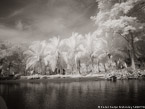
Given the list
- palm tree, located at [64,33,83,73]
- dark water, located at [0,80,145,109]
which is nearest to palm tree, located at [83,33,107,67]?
palm tree, located at [64,33,83,73]

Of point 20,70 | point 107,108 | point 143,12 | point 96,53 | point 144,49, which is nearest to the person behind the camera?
point 107,108

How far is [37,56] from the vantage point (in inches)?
1731

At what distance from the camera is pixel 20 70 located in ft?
166

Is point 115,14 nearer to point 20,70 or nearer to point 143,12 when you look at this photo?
point 143,12

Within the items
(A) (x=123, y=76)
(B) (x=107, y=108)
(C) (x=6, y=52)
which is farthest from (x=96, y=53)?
(C) (x=6, y=52)

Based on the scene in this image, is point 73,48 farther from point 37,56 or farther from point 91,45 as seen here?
point 37,56

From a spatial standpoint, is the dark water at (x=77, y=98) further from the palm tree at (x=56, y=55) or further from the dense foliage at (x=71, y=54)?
the palm tree at (x=56, y=55)

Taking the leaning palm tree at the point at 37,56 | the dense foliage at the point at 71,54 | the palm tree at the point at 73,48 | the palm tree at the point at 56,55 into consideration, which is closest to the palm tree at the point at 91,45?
the dense foliage at the point at 71,54

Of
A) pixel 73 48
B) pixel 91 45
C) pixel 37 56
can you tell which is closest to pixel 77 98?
pixel 91 45

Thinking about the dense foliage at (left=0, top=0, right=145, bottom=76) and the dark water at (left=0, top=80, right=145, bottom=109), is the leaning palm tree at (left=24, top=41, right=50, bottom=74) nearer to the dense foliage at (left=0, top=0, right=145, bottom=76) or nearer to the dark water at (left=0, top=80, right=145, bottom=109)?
the dense foliage at (left=0, top=0, right=145, bottom=76)

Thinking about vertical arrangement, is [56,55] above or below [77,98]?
above

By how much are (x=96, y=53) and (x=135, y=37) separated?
13012 millimetres

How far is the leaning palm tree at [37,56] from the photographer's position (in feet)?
142

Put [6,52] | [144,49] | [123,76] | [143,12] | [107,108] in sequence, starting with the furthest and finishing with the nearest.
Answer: [6,52] → [144,49] → [143,12] → [123,76] → [107,108]
